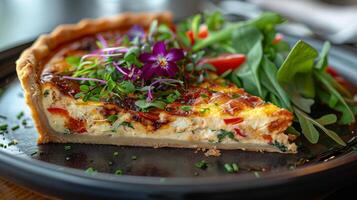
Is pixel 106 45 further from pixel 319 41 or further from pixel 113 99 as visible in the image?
pixel 319 41

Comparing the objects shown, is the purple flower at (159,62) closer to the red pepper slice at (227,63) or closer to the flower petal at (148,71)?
the flower petal at (148,71)

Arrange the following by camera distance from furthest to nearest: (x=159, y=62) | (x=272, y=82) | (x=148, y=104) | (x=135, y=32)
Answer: (x=135, y=32), (x=272, y=82), (x=159, y=62), (x=148, y=104)

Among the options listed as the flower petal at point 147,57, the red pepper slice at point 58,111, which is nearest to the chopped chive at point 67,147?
the red pepper slice at point 58,111

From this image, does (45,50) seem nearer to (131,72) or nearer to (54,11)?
(131,72)

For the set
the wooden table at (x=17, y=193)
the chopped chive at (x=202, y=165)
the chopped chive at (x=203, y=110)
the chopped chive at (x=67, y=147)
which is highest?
the chopped chive at (x=203, y=110)

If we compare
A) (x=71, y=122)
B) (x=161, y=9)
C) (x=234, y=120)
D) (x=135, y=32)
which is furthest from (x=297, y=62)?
(x=161, y=9)

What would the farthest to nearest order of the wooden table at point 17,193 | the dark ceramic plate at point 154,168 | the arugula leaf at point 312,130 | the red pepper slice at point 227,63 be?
the red pepper slice at point 227,63 → the arugula leaf at point 312,130 → the wooden table at point 17,193 → the dark ceramic plate at point 154,168

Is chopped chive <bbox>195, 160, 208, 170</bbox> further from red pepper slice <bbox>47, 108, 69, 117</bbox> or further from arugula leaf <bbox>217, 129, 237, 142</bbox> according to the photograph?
red pepper slice <bbox>47, 108, 69, 117</bbox>
